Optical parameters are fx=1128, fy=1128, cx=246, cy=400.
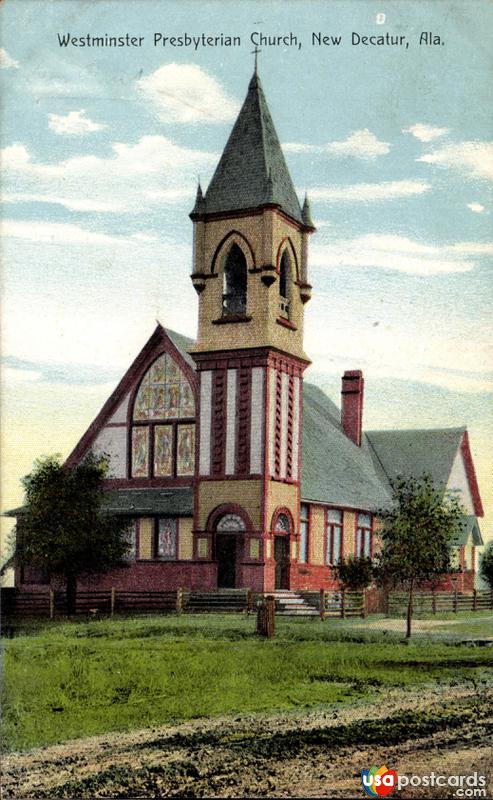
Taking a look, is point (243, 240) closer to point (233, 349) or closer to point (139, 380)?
point (233, 349)

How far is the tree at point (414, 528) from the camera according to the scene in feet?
62.7

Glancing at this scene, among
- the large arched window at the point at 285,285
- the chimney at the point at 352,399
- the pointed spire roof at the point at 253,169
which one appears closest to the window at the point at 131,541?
the chimney at the point at 352,399

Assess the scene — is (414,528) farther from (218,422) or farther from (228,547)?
(218,422)

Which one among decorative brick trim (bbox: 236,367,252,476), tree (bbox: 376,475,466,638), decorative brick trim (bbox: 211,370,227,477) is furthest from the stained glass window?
tree (bbox: 376,475,466,638)

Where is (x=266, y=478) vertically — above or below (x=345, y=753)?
above

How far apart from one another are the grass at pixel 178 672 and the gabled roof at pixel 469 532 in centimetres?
211

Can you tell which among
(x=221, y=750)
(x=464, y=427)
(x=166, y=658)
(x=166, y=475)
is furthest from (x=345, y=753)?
(x=166, y=475)

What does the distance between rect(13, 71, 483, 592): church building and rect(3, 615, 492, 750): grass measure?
81 cm

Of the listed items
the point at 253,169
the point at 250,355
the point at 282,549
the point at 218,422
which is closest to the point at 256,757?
the point at 282,549

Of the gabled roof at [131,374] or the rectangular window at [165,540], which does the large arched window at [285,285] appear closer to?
the gabled roof at [131,374]

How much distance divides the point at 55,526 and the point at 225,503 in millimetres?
2977

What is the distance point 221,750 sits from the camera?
524 inches

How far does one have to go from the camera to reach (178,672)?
1625 centimetres

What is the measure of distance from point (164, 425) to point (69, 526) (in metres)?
2.73
